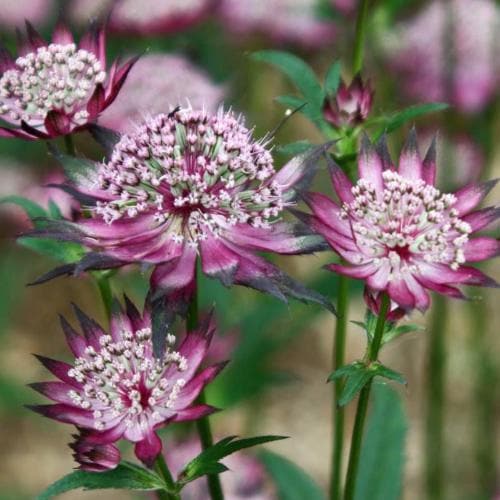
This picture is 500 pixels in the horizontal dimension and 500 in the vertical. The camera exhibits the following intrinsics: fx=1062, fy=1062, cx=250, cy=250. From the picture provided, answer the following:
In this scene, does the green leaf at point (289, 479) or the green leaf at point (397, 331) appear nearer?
the green leaf at point (397, 331)

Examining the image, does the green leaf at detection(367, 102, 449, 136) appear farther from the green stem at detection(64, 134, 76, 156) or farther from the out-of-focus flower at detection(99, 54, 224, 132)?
the out-of-focus flower at detection(99, 54, 224, 132)

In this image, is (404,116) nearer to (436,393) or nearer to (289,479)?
(289,479)

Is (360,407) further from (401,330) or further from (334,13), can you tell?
(334,13)

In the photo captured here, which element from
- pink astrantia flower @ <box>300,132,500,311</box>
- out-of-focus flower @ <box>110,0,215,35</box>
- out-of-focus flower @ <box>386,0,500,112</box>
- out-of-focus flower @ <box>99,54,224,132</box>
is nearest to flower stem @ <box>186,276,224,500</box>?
pink astrantia flower @ <box>300,132,500,311</box>

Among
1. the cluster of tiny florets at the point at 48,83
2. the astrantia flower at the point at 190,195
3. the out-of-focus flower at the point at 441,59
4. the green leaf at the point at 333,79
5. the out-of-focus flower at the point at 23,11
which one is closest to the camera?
the astrantia flower at the point at 190,195

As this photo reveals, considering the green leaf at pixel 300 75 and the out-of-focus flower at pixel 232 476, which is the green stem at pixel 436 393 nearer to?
the out-of-focus flower at pixel 232 476

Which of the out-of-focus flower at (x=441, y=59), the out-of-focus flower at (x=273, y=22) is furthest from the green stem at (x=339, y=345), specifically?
the out-of-focus flower at (x=273, y=22)
